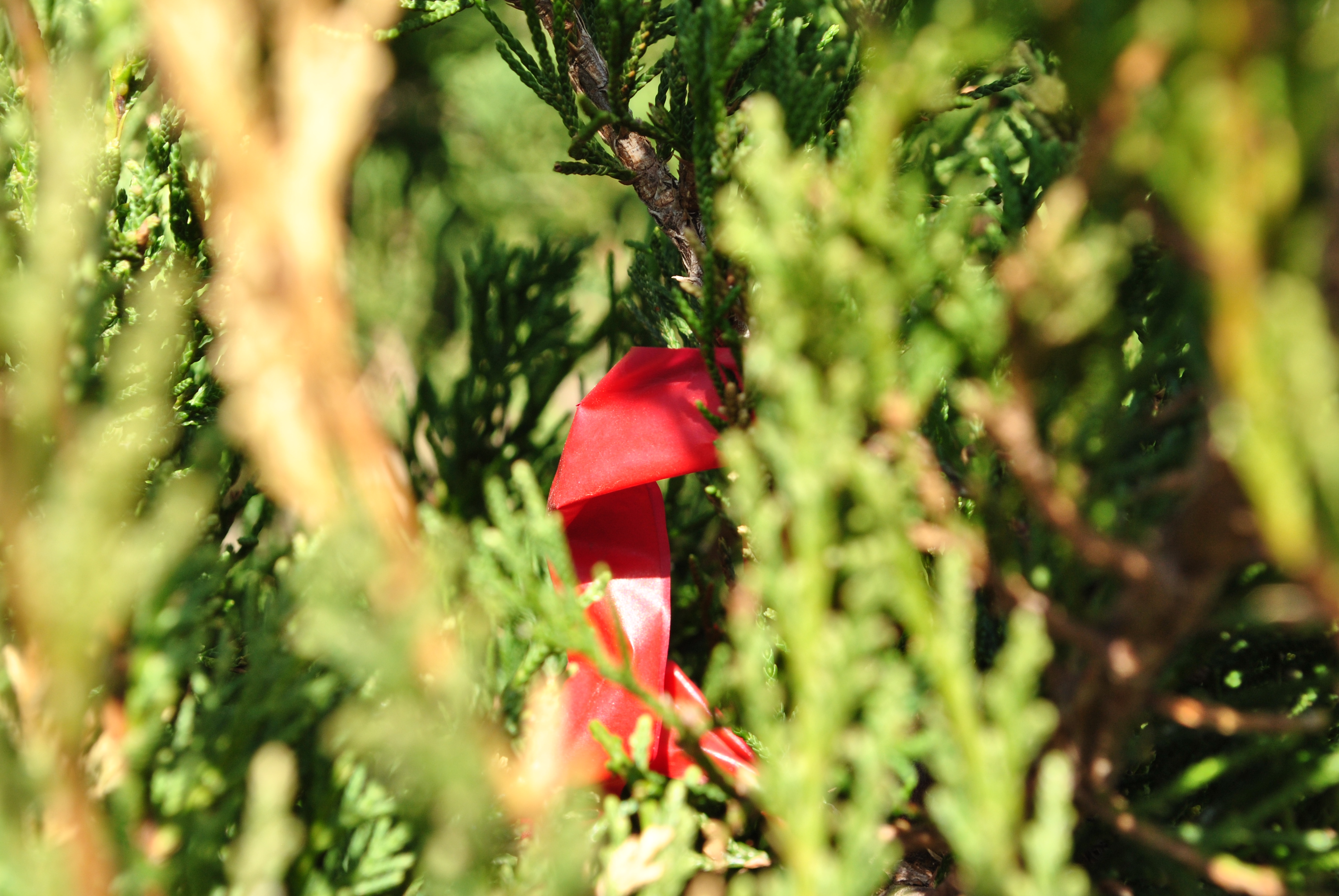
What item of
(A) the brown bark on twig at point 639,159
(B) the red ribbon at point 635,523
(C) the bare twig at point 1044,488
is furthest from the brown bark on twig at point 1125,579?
(A) the brown bark on twig at point 639,159

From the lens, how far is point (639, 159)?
1.01 m

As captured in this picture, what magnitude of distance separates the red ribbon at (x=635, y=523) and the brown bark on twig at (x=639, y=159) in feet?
0.54

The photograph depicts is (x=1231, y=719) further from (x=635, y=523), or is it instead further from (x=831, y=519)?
(x=635, y=523)

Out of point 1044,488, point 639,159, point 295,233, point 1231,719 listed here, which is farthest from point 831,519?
point 639,159

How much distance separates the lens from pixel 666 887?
0.70m

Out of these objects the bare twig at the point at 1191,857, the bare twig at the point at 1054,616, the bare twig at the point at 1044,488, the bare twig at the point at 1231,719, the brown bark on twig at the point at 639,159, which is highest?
the brown bark on twig at the point at 639,159

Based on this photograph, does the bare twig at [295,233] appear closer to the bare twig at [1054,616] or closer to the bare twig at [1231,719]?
the bare twig at [1054,616]

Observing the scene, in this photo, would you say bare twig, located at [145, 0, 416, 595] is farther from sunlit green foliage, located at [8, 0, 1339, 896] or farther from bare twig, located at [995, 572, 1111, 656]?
bare twig, located at [995, 572, 1111, 656]

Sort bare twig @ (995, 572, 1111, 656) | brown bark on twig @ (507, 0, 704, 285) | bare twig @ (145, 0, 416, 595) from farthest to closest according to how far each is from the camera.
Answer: brown bark on twig @ (507, 0, 704, 285) → bare twig @ (995, 572, 1111, 656) → bare twig @ (145, 0, 416, 595)

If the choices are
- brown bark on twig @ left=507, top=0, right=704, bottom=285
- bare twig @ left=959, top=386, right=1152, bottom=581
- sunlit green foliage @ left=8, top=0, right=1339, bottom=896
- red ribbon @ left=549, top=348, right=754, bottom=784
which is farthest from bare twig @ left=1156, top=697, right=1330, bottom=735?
brown bark on twig @ left=507, top=0, right=704, bottom=285

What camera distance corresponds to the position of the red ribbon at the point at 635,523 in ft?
2.87

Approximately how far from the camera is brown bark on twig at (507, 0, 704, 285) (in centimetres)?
101

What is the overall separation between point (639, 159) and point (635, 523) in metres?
0.44

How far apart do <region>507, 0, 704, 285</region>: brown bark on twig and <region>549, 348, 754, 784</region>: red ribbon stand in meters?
0.17
